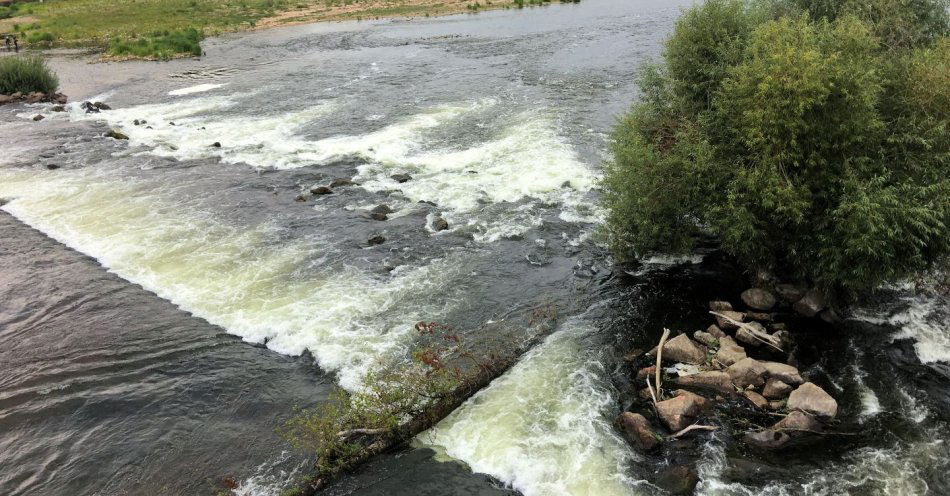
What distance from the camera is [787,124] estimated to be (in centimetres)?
2002

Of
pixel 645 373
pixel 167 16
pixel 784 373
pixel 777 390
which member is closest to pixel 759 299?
pixel 784 373

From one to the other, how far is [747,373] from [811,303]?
17.5 ft

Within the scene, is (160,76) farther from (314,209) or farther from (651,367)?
(651,367)

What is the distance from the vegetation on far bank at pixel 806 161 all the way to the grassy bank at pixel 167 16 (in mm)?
74581

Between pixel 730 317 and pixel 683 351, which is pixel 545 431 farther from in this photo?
pixel 730 317

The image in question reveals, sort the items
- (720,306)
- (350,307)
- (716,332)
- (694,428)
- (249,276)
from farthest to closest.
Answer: (249,276) < (350,307) < (720,306) < (716,332) < (694,428)

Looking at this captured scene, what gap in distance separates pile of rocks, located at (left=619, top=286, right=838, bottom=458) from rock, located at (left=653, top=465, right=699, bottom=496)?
92 cm

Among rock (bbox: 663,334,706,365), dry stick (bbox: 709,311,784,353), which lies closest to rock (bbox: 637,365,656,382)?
rock (bbox: 663,334,706,365)

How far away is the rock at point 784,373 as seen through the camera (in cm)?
1866

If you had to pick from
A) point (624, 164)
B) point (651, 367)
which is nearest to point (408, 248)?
point (624, 164)

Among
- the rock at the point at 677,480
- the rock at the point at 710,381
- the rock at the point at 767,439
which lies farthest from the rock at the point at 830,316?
the rock at the point at 677,480

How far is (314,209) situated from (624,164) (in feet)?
58.5

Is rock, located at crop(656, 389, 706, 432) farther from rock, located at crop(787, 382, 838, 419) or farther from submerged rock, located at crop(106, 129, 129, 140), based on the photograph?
submerged rock, located at crop(106, 129, 129, 140)

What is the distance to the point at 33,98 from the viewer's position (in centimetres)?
5953
